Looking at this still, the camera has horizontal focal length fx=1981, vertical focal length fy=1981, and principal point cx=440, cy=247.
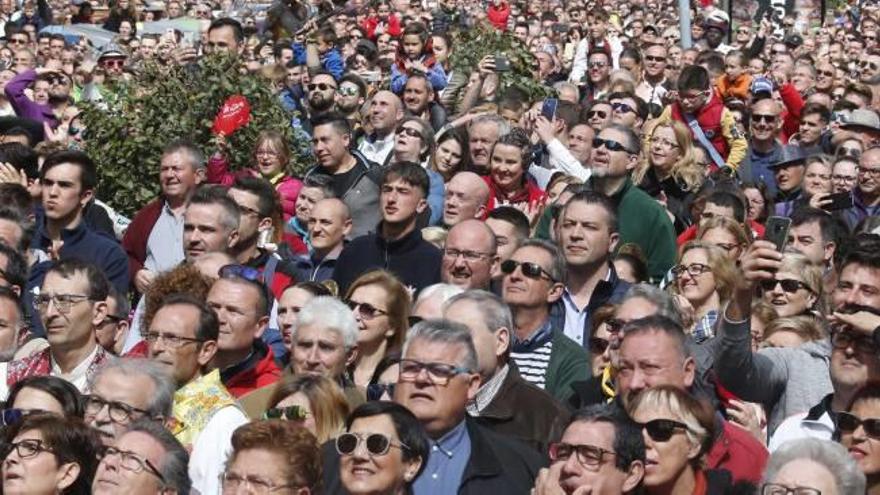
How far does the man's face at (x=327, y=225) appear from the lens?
10938mm

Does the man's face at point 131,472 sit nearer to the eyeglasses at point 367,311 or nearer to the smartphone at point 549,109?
the eyeglasses at point 367,311

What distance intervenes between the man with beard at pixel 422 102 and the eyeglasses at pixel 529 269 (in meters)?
6.62

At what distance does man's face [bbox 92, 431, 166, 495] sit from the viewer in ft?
21.6

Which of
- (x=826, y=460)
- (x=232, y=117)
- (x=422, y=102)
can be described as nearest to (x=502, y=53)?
(x=422, y=102)

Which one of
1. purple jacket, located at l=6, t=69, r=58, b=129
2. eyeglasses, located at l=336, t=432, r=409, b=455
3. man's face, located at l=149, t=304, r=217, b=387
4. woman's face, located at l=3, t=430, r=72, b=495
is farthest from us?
purple jacket, located at l=6, t=69, r=58, b=129

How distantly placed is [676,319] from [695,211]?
3537 millimetres

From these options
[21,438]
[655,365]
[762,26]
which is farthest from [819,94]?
[21,438]

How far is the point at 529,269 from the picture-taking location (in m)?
9.01

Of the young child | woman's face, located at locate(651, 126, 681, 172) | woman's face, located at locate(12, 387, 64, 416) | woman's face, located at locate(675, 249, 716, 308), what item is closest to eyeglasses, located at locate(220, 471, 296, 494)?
woman's face, located at locate(12, 387, 64, 416)

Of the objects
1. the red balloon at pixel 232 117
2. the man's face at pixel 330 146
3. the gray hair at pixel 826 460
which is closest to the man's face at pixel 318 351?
the gray hair at pixel 826 460

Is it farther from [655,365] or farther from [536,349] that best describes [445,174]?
[655,365]

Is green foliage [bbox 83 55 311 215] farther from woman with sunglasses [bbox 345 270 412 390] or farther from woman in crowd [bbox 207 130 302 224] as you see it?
woman with sunglasses [bbox 345 270 412 390]

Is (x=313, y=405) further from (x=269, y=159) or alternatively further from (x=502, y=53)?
(x=502, y=53)

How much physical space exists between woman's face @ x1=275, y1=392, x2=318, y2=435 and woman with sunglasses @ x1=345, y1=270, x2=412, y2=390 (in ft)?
4.58
